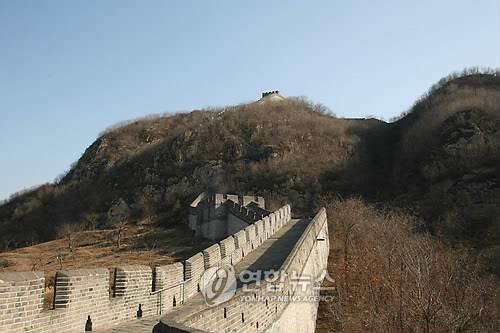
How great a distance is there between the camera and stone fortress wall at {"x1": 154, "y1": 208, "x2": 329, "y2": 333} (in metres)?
5.14

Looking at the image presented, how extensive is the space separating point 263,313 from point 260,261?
17.2 ft

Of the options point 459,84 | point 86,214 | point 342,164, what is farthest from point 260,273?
point 459,84

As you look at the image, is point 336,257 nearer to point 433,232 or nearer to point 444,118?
point 433,232

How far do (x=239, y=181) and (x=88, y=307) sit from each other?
3564 cm

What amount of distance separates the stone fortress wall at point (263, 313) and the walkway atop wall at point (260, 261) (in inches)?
8.5

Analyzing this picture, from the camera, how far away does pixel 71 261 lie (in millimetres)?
23016

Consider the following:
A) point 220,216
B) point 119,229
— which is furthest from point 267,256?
point 119,229

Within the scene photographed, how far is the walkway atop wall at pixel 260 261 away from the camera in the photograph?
7061 millimetres

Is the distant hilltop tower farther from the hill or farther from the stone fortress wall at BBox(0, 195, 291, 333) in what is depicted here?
the stone fortress wall at BBox(0, 195, 291, 333)

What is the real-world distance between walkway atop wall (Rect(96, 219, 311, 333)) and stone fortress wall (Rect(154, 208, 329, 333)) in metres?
0.22

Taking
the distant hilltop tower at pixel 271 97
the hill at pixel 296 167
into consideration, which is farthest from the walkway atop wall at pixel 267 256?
the distant hilltop tower at pixel 271 97

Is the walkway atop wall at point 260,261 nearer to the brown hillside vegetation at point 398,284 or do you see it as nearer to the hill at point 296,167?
the brown hillside vegetation at point 398,284

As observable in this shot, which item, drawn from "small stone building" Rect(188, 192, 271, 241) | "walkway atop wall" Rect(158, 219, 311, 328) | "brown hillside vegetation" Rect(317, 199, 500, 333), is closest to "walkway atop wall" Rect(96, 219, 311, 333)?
"walkway atop wall" Rect(158, 219, 311, 328)

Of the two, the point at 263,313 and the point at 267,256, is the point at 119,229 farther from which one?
the point at 263,313
